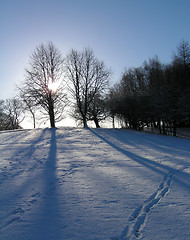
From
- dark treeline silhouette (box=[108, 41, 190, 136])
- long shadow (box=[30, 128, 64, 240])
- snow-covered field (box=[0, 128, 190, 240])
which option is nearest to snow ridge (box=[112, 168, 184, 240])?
snow-covered field (box=[0, 128, 190, 240])

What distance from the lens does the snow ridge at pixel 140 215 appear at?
2.85 metres

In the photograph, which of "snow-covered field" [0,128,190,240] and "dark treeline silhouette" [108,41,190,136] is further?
"dark treeline silhouette" [108,41,190,136]

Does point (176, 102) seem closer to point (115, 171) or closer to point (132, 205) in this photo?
point (115, 171)

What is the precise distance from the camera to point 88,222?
320cm

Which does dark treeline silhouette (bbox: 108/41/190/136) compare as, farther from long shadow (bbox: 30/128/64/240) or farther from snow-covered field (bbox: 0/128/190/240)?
long shadow (bbox: 30/128/64/240)

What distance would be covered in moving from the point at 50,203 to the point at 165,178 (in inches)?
148

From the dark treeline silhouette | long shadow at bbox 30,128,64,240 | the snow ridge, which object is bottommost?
the snow ridge

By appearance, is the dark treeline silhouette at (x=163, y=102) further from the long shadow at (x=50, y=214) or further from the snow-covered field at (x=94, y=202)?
the long shadow at (x=50, y=214)

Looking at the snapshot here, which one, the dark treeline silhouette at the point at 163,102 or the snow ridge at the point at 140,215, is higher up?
the dark treeline silhouette at the point at 163,102

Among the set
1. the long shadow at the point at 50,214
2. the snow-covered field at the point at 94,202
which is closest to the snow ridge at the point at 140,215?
the snow-covered field at the point at 94,202

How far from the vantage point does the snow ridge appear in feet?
9.34

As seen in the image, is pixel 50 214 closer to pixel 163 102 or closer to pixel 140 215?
pixel 140 215

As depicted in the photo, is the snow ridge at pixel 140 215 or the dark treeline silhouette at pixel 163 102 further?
the dark treeline silhouette at pixel 163 102

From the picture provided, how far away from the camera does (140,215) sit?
11.1ft
